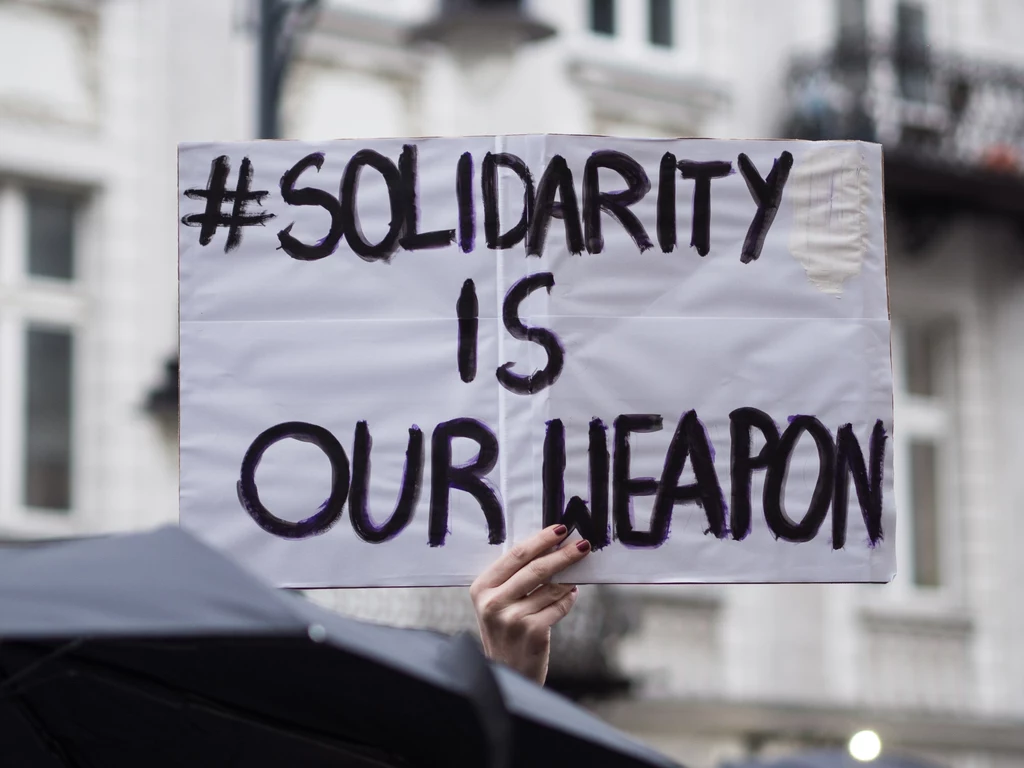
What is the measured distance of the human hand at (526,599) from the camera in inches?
142

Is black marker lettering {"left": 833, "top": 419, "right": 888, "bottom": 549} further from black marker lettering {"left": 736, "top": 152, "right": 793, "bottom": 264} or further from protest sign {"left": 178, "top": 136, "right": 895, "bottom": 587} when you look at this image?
black marker lettering {"left": 736, "top": 152, "right": 793, "bottom": 264}

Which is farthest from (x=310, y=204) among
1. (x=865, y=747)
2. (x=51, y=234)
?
(x=51, y=234)

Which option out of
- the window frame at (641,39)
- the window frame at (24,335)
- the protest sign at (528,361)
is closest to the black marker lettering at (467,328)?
the protest sign at (528,361)

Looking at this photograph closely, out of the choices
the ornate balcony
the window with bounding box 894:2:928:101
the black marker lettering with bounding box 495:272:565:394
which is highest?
the window with bounding box 894:2:928:101

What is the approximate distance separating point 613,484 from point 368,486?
0.41 metres

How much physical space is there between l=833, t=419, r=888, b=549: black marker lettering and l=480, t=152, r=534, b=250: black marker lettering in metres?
0.66

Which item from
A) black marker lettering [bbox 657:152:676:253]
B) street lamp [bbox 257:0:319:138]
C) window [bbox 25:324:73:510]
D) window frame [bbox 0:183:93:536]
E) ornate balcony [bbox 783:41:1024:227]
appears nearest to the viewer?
black marker lettering [bbox 657:152:676:253]

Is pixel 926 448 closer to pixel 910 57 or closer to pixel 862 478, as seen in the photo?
pixel 910 57

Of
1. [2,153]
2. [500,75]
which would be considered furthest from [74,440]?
[500,75]

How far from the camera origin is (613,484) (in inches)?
153

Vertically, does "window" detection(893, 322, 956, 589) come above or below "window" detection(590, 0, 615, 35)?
below

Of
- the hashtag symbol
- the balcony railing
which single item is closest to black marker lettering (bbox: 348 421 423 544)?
the hashtag symbol

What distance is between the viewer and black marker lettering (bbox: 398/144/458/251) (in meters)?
4.00

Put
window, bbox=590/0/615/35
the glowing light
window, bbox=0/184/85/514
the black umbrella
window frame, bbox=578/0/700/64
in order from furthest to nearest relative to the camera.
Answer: window, bbox=590/0/615/35 < window frame, bbox=578/0/700/64 < window, bbox=0/184/85/514 < the glowing light < the black umbrella
